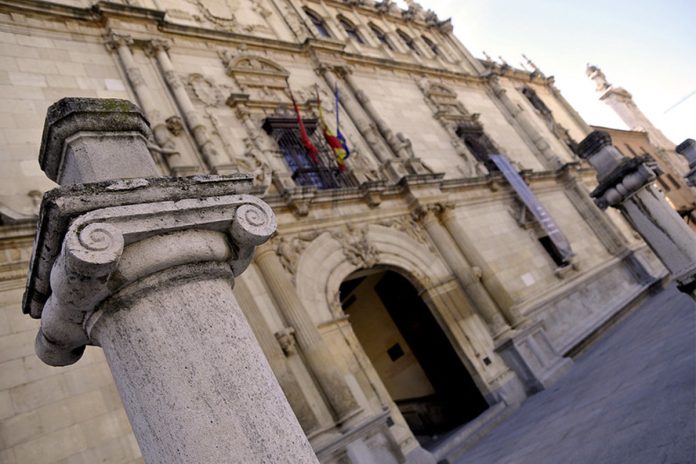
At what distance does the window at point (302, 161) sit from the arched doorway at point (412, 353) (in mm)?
2329

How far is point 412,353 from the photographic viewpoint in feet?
39.1

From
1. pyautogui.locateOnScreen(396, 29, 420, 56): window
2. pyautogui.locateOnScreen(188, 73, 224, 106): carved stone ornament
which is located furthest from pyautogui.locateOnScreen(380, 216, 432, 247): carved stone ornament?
pyautogui.locateOnScreen(396, 29, 420, 56): window

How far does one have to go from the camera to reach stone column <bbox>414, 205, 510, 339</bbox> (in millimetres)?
10016

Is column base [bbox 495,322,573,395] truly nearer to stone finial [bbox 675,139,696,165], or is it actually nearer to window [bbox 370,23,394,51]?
stone finial [bbox 675,139,696,165]

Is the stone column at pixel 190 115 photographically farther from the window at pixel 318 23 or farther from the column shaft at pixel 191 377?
the window at pixel 318 23

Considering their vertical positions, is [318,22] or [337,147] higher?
[318,22]

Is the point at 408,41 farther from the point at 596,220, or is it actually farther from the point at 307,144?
the point at 307,144

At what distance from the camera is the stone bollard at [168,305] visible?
1.92 meters

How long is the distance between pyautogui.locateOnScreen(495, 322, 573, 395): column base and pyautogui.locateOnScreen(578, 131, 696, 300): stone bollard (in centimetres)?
401

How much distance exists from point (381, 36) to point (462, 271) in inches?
427

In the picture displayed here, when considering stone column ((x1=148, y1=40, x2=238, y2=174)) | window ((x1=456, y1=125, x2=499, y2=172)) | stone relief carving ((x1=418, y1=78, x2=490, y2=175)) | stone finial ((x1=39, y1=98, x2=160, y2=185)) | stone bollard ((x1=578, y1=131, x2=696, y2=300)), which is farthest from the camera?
window ((x1=456, y1=125, x2=499, y2=172))

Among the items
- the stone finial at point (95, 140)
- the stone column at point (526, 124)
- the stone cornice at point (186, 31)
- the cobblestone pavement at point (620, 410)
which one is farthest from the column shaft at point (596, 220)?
the stone finial at point (95, 140)

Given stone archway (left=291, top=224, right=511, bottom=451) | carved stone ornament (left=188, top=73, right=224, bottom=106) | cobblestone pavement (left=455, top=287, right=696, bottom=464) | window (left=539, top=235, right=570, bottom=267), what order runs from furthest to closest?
window (left=539, top=235, right=570, bottom=267) → carved stone ornament (left=188, top=73, right=224, bottom=106) → stone archway (left=291, top=224, right=511, bottom=451) → cobblestone pavement (left=455, top=287, right=696, bottom=464)

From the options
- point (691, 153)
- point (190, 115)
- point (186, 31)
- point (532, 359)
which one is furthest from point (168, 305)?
point (691, 153)
